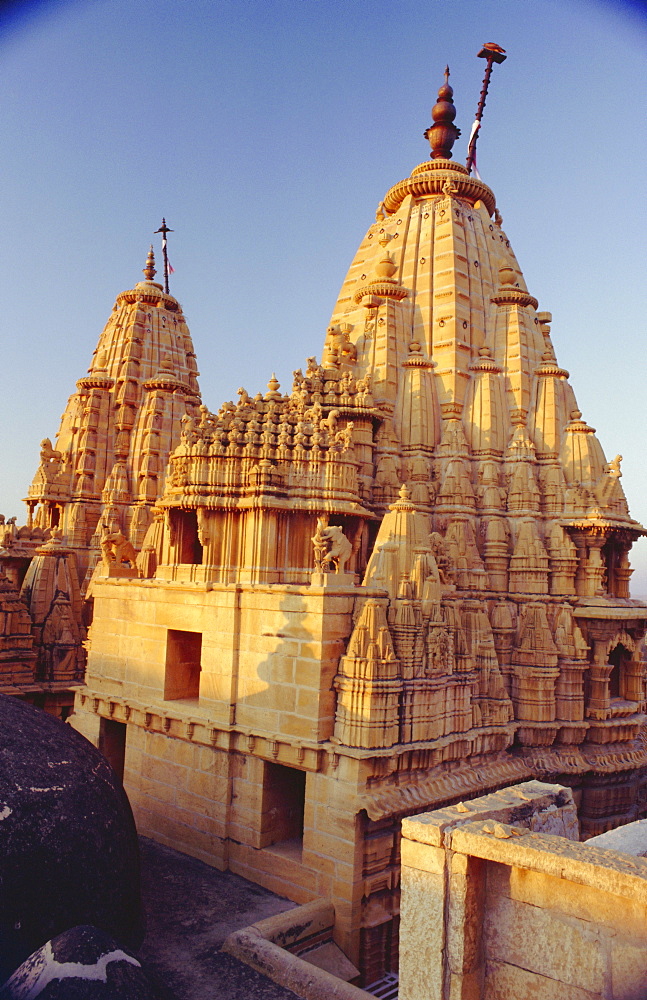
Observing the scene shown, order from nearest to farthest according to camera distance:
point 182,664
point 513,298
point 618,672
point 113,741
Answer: point 182,664
point 113,741
point 618,672
point 513,298

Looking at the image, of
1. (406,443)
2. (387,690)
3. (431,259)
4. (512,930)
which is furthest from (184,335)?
(512,930)

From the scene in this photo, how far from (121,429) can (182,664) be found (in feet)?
58.0

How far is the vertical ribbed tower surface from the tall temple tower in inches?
374

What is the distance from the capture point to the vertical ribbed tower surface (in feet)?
96.9

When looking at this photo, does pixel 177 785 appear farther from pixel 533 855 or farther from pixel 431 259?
pixel 431 259

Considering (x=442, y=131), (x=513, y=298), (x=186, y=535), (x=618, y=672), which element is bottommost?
(x=618, y=672)

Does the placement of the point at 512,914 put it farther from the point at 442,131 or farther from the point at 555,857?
the point at 442,131

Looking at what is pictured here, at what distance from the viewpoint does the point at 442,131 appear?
24953 mm

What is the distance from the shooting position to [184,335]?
35094mm

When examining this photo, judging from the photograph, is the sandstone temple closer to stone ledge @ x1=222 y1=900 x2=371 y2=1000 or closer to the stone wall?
stone ledge @ x1=222 y1=900 x2=371 y2=1000

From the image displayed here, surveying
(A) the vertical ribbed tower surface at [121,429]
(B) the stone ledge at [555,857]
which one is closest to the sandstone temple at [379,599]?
(A) the vertical ribbed tower surface at [121,429]

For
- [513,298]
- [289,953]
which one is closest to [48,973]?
[289,953]

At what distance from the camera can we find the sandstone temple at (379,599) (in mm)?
13062

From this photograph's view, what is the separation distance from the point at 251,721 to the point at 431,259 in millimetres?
14888
